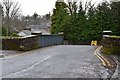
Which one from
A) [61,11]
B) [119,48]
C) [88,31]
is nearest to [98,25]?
[88,31]

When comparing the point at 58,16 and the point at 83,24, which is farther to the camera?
the point at 58,16

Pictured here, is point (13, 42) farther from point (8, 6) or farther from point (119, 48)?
point (8, 6)

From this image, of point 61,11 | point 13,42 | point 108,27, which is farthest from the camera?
point 61,11

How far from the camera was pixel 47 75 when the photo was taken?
27.0ft

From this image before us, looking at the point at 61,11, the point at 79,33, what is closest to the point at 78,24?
the point at 79,33

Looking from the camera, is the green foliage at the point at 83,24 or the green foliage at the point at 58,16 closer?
the green foliage at the point at 83,24

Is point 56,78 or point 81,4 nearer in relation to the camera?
point 56,78

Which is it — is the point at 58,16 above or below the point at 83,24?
above

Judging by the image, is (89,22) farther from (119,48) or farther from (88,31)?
(119,48)

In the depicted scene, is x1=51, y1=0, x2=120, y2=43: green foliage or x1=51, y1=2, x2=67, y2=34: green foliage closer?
x1=51, y1=0, x2=120, y2=43: green foliage

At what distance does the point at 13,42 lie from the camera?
18656 mm

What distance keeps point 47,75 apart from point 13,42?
10811mm

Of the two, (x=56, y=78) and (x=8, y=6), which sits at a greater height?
(x=8, y=6)

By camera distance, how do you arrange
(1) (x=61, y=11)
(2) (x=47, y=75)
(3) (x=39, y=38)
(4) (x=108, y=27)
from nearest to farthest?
(2) (x=47, y=75), (3) (x=39, y=38), (4) (x=108, y=27), (1) (x=61, y=11)
